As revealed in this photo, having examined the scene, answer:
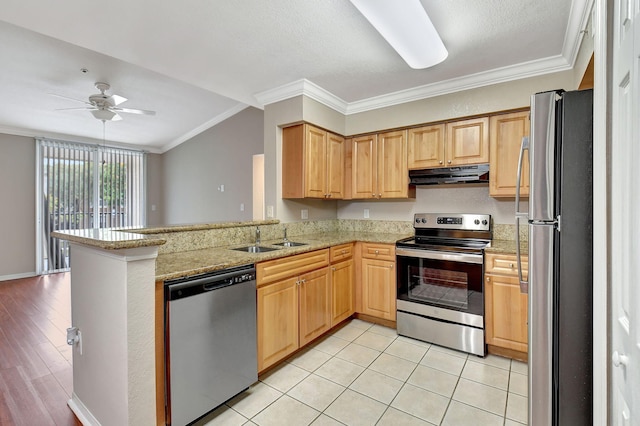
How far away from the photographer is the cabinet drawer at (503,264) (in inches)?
95.0

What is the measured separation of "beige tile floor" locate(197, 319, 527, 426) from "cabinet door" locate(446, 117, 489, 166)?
1.79 meters

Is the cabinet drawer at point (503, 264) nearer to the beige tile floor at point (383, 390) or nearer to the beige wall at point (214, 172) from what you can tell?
the beige tile floor at point (383, 390)

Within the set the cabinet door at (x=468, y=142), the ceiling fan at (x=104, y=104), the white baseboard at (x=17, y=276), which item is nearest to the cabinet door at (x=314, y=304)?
the cabinet door at (x=468, y=142)

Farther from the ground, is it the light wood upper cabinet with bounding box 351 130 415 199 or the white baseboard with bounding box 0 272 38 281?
the light wood upper cabinet with bounding box 351 130 415 199

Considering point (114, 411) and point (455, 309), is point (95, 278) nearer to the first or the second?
point (114, 411)

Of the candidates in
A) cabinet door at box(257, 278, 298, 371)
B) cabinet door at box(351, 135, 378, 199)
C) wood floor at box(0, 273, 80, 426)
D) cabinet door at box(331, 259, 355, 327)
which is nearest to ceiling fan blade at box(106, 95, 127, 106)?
wood floor at box(0, 273, 80, 426)

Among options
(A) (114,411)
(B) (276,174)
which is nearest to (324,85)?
(B) (276,174)

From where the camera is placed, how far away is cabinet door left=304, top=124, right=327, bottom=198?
10.2 ft

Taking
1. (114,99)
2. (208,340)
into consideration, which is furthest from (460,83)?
(114,99)

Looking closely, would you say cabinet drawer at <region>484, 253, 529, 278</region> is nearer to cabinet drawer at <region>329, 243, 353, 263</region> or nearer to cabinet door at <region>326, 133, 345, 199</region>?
cabinet drawer at <region>329, 243, 353, 263</region>

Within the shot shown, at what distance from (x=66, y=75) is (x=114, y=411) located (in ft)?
12.8

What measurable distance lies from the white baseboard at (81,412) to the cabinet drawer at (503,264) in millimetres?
2882

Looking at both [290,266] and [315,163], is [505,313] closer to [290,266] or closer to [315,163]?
[290,266]

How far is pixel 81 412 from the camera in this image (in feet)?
5.94
